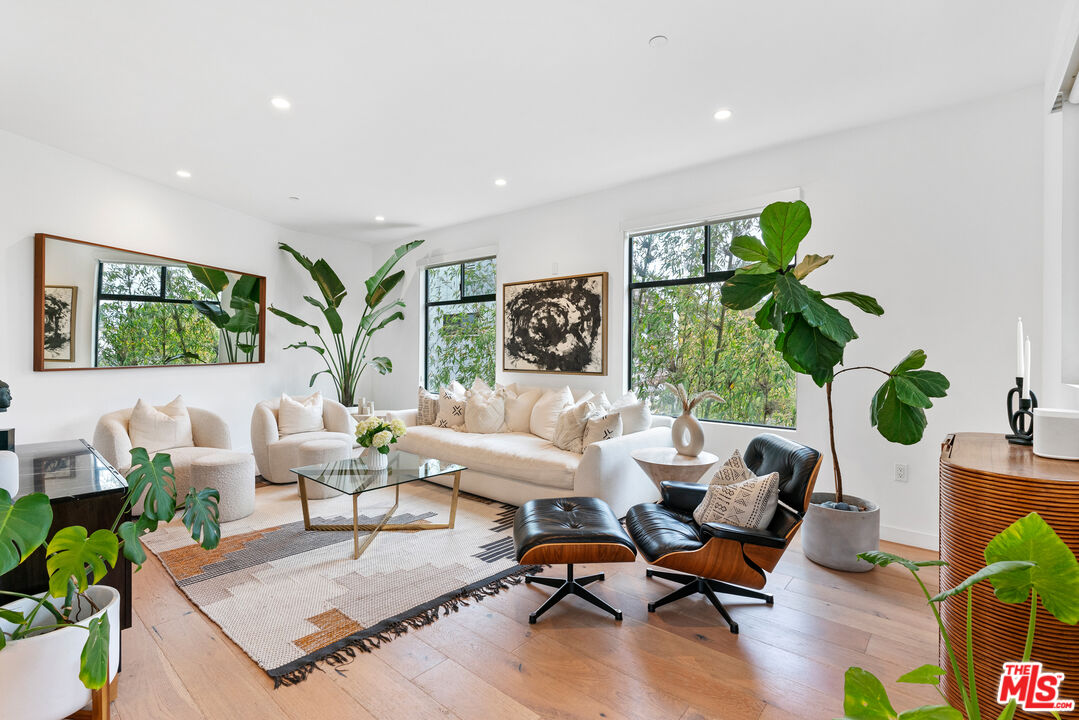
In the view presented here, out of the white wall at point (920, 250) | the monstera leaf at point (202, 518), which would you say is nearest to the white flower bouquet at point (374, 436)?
the monstera leaf at point (202, 518)

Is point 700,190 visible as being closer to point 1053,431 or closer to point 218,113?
point 1053,431

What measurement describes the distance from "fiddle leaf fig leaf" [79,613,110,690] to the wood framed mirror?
3.75 meters

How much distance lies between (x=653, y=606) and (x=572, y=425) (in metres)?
1.74

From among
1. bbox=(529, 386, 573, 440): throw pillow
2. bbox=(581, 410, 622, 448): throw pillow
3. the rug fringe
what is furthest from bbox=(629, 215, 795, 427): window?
the rug fringe

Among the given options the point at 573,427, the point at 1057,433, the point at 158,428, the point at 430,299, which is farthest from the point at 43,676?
the point at 430,299

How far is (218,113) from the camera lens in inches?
133

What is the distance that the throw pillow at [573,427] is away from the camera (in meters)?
4.06

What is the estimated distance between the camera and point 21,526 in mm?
1361

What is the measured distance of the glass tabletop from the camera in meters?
3.13

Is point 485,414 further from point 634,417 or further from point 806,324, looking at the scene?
point 806,324

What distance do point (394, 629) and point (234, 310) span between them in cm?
436

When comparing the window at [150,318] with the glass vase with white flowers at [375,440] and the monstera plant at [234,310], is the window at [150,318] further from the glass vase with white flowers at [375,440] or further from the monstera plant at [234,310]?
the glass vase with white flowers at [375,440]

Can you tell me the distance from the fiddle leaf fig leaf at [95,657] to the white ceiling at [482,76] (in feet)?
8.10

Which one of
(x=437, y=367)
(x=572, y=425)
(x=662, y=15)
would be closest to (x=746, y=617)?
(x=572, y=425)
